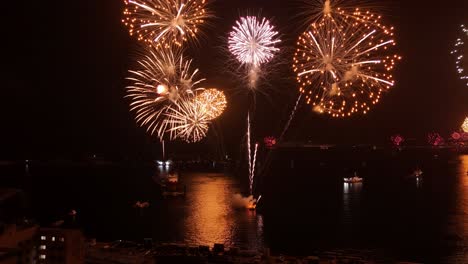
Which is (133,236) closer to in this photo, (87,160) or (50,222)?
(50,222)

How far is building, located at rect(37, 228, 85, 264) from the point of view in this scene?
572 inches

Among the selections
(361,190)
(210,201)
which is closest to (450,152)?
(361,190)

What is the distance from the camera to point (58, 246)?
1496 cm

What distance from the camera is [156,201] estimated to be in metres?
39.0

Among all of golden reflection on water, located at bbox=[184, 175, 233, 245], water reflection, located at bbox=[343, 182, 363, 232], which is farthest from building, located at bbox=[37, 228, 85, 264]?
water reflection, located at bbox=[343, 182, 363, 232]

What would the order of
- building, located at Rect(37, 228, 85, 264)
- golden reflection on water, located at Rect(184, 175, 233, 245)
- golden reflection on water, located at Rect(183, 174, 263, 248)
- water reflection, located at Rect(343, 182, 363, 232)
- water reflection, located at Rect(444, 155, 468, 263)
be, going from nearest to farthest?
building, located at Rect(37, 228, 85, 264) → water reflection, located at Rect(444, 155, 468, 263) → golden reflection on water, located at Rect(183, 174, 263, 248) → golden reflection on water, located at Rect(184, 175, 233, 245) → water reflection, located at Rect(343, 182, 363, 232)

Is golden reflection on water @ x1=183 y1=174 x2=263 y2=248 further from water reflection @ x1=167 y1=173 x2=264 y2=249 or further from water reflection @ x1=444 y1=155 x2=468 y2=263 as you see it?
water reflection @ x1=444 y1=155 x2=468 y2=263

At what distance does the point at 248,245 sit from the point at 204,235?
3127 mm

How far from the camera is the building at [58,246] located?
572 inches

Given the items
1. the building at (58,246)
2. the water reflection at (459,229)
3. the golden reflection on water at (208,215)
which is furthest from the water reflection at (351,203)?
the building at (58,246)

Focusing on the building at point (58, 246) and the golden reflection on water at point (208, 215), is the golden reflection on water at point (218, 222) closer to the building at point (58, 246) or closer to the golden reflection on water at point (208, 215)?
the golden reflection on water at point (208, 215)

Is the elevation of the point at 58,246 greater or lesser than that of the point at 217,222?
greater

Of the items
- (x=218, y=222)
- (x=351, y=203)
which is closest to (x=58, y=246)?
(x=218, y=222)

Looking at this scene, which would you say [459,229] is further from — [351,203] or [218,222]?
[218,222]
